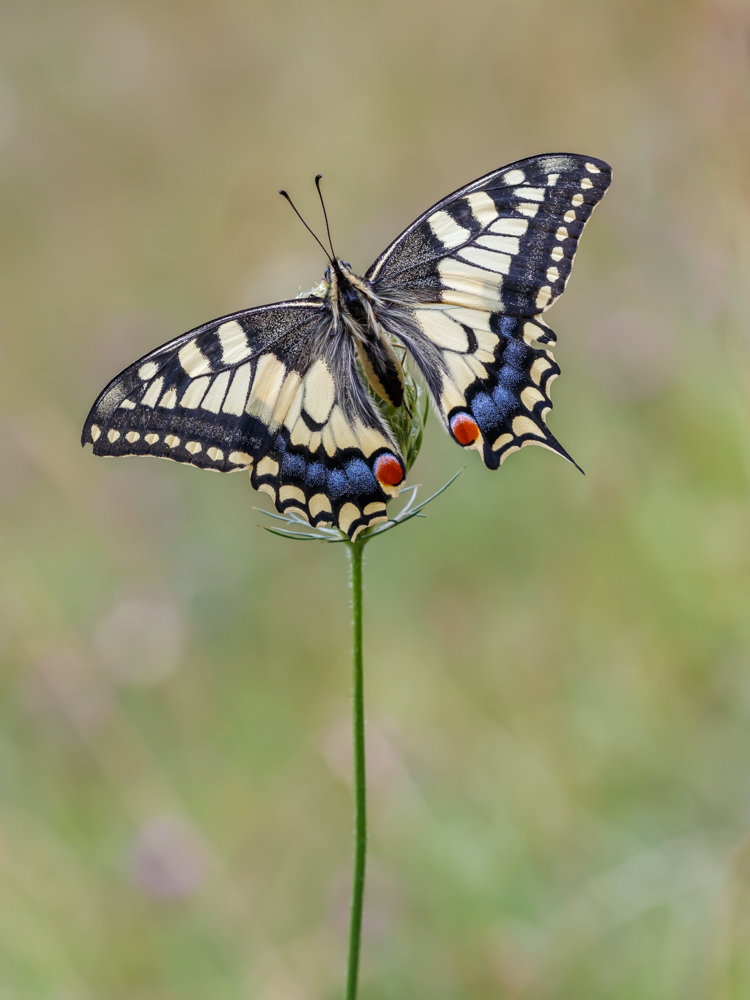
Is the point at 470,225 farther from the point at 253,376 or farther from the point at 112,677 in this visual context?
the point at 112,677

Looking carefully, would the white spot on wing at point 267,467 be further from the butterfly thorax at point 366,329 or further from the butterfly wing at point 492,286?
the butterfly wing at point 492,286

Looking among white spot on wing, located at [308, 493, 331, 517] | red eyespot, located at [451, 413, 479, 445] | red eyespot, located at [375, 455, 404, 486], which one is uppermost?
red eyespot, located at [451, 413, 479, 445]

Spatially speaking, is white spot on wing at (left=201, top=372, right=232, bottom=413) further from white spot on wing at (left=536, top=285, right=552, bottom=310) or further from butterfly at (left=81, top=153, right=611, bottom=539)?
white spot on wing at (left=536, top=285, right=552, bottom=310)

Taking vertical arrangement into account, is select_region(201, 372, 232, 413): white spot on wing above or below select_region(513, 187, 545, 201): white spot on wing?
below

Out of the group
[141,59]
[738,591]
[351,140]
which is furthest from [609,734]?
[141,59]

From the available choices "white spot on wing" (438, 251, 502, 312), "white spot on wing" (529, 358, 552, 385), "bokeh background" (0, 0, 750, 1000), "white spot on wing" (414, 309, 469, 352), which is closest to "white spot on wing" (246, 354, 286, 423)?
"white spot on wing" (414, 309, 469, 352)

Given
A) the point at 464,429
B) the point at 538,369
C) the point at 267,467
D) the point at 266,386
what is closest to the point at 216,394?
the point at 266,386

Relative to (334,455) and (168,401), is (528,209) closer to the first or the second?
(334,455)
